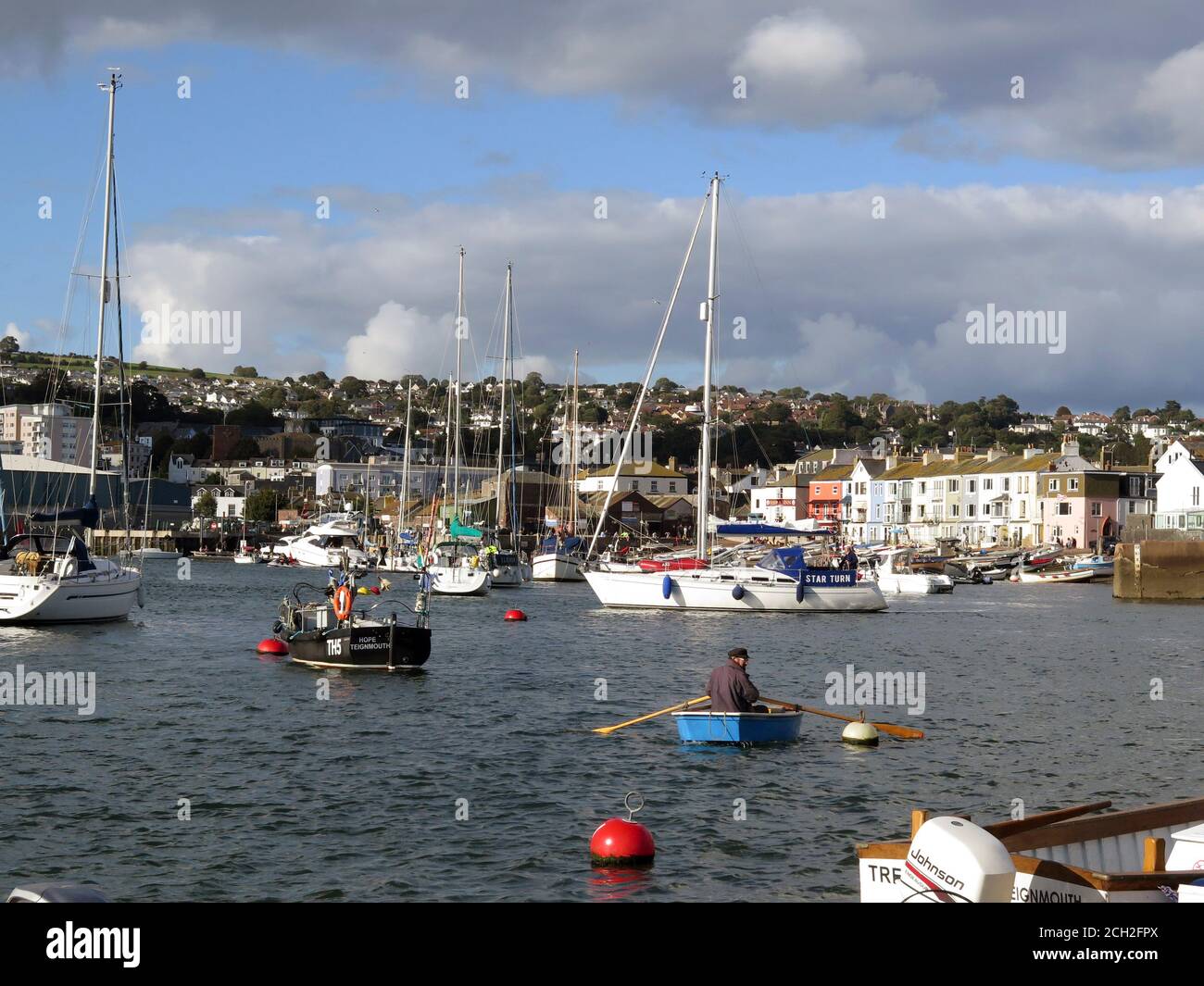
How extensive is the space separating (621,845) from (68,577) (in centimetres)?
3607

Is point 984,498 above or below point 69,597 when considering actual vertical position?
above

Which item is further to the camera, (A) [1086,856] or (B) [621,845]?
(B) [621,845]

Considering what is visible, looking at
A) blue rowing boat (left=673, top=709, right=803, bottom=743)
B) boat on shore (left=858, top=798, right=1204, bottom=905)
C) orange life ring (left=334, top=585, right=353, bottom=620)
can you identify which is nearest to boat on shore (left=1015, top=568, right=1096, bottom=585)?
orange life ring (left=334, top=585, right=353, bottom=620)

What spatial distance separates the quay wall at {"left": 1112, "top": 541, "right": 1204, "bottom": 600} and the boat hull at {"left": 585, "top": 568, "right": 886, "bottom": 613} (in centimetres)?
3477

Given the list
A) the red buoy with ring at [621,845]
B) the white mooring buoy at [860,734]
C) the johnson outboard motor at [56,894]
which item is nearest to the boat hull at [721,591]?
the white mooring buoy at [860,734]

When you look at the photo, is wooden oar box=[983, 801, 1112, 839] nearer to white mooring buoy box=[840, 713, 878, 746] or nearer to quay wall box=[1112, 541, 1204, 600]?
white mooring buoy box=[840, 713, 878, 746]

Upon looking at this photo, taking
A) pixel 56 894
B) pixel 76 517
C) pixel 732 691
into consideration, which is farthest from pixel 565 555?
pixel 56 894

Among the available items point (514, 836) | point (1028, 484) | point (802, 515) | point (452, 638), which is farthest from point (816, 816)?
point (802, 515)

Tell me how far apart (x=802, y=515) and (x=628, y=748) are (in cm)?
14701

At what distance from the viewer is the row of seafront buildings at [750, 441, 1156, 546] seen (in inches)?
5271

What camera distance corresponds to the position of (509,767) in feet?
78.2

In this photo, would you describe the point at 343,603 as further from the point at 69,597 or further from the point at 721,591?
the point at 721,591

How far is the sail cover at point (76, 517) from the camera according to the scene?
48438mm

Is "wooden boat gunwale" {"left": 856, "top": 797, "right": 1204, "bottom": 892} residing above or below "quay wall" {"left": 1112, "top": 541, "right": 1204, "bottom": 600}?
above
